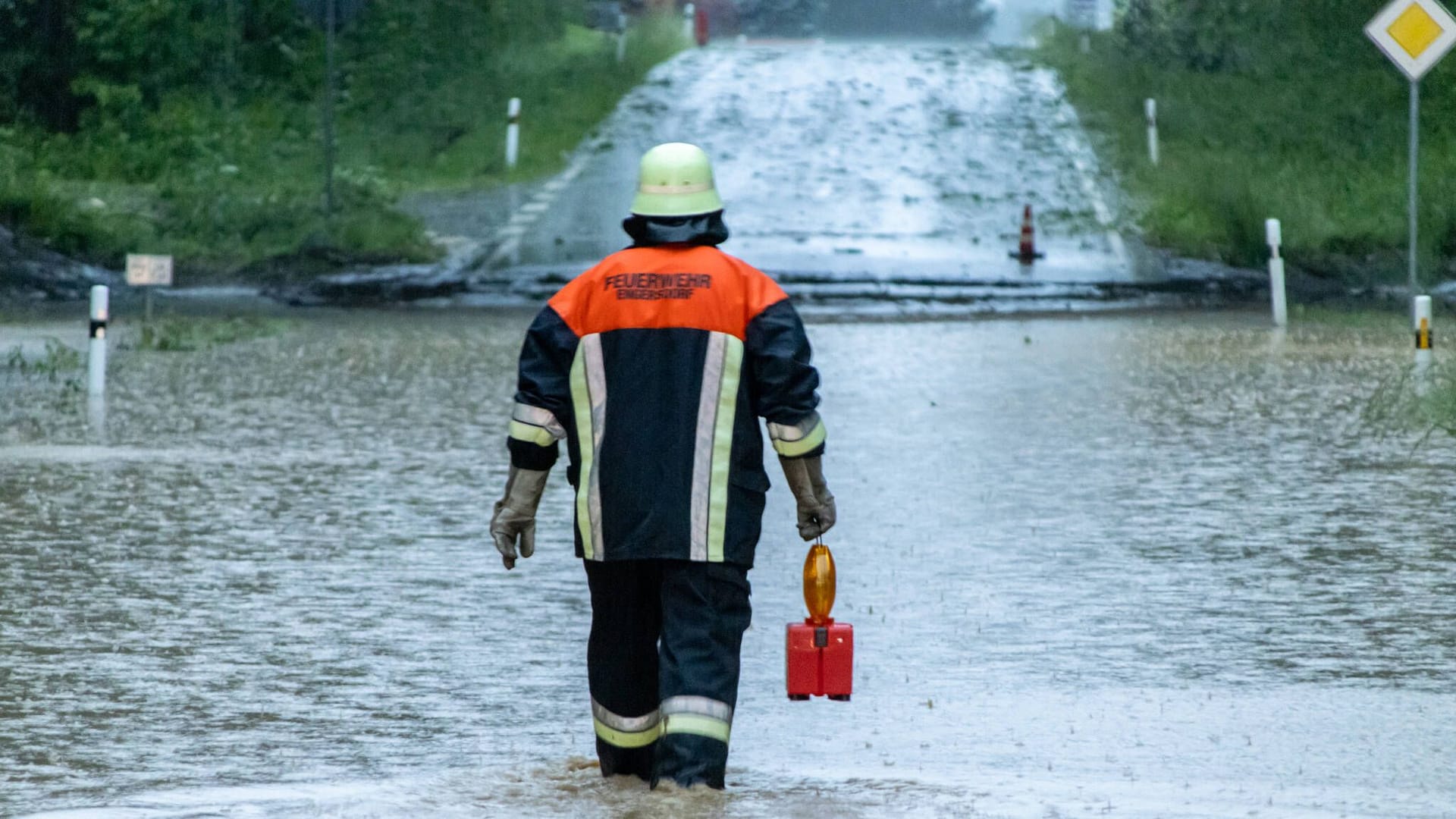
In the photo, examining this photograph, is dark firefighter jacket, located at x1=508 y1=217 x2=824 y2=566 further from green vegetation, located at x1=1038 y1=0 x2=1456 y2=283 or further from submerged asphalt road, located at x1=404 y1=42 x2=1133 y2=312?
green vegetation, located at x1=1038 y1=0 x2=1456 y2=283

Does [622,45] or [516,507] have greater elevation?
[622,45]

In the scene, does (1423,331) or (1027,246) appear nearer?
(1423,331)

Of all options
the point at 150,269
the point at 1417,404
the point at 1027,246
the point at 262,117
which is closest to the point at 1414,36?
the point at 1417,404

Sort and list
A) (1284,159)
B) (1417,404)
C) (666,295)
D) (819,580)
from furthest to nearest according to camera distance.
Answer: (1284,159) → (1417,404) → (819,580) → (666,295)

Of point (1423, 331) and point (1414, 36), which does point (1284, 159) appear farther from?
point (1423, 331)

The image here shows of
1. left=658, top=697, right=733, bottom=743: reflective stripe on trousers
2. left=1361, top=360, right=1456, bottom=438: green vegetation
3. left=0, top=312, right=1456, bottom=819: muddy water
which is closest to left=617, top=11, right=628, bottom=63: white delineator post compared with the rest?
left=1361, top=360, right=1456, bottom=438: green vegetation

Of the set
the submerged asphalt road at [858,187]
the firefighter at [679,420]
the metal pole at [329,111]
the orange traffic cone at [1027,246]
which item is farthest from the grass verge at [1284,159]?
the firefighter at [679,420]

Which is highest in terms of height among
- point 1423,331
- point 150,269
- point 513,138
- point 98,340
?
point 513,138

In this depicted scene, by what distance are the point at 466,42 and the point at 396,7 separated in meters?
1.40

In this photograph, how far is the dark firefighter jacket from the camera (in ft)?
20.1

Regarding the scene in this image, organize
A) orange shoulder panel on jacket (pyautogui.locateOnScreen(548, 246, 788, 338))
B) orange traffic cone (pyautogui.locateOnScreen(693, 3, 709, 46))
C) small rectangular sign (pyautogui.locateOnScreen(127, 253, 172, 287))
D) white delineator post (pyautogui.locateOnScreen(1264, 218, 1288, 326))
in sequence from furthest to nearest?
orange traffic cone (pyautogui.locateOnScreen(693, 3, 709, 46)), white delineator post (pyautogui.locateOnScreen(1264, 218, 1288, 326)), small rectangular sign (pyautogui.locateOnScreen(127, 253, 172, 287)), orange shoulder panel on jacket (pyautogui.locateOnScreen(548, 246, 788, 338))

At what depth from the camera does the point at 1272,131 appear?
3381 cm

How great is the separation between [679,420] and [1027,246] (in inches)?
832

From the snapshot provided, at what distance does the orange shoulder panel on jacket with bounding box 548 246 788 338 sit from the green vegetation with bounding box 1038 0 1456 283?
20920 mm
